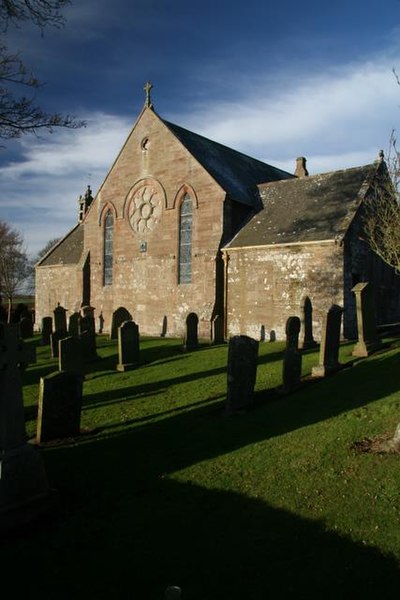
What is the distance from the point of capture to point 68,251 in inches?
1282

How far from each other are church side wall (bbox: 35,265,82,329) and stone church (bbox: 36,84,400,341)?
29 cm

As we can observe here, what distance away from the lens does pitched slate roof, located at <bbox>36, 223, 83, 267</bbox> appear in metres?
31.6

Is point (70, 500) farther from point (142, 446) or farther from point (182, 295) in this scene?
point (182, 295)

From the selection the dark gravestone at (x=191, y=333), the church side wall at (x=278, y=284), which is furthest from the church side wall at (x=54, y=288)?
the dark gravestone at (x=191, y=333)

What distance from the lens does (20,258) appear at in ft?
155

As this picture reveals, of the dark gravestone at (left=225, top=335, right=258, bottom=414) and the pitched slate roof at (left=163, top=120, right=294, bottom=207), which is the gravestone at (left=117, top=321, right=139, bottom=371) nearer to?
the dark gravestone at (left=225, top=335, right=258, bottom=414)

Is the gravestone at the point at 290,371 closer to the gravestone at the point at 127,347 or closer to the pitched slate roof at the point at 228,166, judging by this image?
the gravestone at the point at 127,347

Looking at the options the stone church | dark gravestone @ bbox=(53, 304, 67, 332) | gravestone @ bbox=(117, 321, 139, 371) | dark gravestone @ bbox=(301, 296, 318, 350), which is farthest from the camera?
dark gravestone @ bbox=(53, 304, 67, 332)

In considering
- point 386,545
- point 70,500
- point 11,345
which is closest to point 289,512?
point 386,545

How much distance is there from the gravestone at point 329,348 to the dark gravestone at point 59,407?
225 inches

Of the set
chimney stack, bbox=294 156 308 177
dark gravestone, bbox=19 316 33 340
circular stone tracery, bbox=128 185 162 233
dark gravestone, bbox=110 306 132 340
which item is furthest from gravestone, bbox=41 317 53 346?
chimney stack, bbox=294 156 308 177

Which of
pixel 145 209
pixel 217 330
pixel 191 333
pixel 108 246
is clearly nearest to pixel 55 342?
pixel 191 333

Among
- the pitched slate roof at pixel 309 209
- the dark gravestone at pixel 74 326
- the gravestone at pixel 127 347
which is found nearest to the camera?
the gravestone at pixel 127 347

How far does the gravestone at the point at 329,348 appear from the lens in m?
11.3
